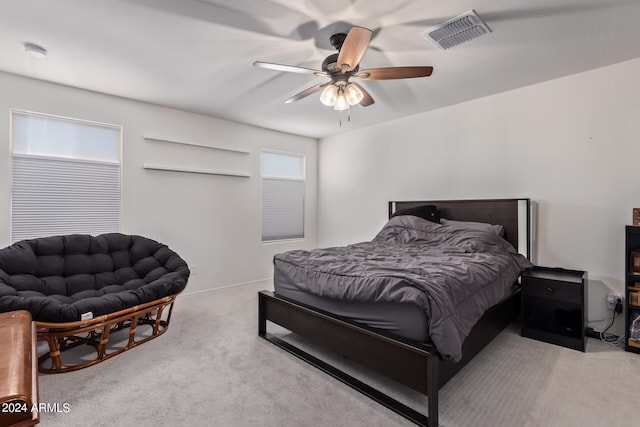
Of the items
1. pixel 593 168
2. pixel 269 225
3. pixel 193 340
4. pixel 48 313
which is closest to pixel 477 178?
pixel 593 168

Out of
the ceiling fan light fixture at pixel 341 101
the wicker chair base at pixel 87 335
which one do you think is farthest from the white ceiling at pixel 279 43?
the wicker chair base at pixel 87 335

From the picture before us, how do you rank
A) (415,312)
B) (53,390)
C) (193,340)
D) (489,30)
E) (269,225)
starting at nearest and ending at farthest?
(415,312), (53,390), (489,30), (193,340), (269,225)

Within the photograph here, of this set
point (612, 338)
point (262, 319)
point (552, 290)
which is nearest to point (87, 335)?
Answer: point (262, 319)

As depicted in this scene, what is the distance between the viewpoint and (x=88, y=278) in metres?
2.85

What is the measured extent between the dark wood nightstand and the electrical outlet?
285 millimetres

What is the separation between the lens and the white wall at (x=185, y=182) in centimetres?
313

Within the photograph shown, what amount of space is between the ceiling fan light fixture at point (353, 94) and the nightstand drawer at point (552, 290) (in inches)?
87.4

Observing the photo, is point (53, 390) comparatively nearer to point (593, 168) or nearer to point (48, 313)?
point (48, 313)

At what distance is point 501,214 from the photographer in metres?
→ 3.37

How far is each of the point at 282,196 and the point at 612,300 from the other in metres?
4.23

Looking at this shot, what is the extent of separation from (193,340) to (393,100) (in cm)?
331

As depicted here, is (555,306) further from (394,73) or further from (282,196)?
(282,196)

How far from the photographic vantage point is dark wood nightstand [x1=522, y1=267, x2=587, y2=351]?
254 cm

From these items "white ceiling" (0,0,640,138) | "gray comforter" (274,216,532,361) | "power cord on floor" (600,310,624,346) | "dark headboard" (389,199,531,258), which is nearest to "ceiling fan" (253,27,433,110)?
"white ceiling" (0,0,640,138)
